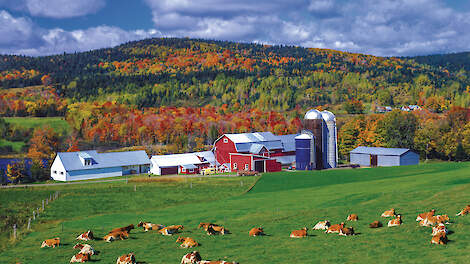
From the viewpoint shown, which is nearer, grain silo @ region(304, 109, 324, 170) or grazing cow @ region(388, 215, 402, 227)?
grazing cow @ region(388, 215, 402, 227)

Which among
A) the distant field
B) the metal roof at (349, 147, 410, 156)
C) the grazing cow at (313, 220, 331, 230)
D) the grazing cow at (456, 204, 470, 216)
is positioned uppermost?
the distant field

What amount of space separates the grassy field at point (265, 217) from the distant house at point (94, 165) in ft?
42.4

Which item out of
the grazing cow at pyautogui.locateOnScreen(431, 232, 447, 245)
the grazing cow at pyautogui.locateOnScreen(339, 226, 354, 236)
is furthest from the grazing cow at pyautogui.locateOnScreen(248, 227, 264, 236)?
the grazing cow at pyautogui.locateOnScreen(431, 232, 447, 245)

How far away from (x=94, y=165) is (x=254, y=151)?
84.4 ft

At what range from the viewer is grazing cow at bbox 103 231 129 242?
27.7 meters

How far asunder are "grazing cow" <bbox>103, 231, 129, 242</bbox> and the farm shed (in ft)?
197

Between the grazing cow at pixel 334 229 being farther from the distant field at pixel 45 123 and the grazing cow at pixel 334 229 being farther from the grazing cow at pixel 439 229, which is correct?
the distant field at pixel 45 123

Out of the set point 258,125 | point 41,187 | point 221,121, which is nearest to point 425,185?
point 41,187

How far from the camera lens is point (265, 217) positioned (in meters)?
33.9

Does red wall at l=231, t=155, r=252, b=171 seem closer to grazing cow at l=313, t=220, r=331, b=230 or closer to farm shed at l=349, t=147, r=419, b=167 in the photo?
farm shed at l=349, t=147, r=419, b=167

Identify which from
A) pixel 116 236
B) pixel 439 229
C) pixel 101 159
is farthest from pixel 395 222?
pixel 101 159

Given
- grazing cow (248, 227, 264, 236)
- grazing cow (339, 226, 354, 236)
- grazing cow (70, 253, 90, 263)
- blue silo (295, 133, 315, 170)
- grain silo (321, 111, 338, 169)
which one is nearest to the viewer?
grazing cow (70, 253, 90, 263)

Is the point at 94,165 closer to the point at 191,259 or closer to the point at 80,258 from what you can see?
the point at 80,258

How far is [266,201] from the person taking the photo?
4331 centimetres
